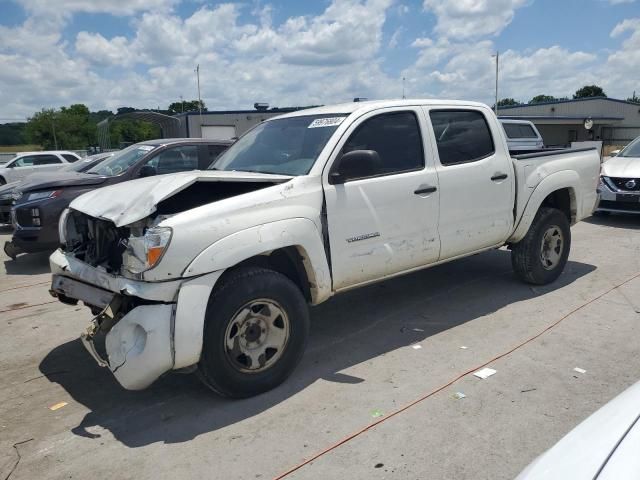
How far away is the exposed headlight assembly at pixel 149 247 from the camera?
10.5 feet

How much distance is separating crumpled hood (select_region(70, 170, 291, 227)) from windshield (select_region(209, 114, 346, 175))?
1.16 feet

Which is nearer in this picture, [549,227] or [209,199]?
[209,199]

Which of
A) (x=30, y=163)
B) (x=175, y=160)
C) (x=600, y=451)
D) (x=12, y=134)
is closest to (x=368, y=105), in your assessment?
(x=600, y=451)

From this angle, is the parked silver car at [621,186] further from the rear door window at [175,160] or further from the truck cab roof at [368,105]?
the rear door window at [175,160]

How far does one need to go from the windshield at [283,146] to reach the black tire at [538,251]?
2676mm

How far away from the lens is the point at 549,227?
5926 mm

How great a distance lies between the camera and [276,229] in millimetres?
3635

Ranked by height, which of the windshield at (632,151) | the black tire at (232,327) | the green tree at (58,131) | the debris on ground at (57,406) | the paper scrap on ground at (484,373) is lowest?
the paper scrap on ground at (484,373)

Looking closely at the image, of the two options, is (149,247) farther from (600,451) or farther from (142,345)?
(600,451)

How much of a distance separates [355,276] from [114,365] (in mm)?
1846

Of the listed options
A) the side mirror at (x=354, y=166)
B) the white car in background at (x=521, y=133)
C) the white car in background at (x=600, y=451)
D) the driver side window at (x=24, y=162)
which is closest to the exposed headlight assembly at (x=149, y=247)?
the side mirror at (x=354, y=166)

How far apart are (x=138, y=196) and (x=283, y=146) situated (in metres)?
1.41

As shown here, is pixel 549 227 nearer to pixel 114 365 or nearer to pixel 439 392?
pixel 439 392

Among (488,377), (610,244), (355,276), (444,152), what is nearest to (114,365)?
(355,276)
